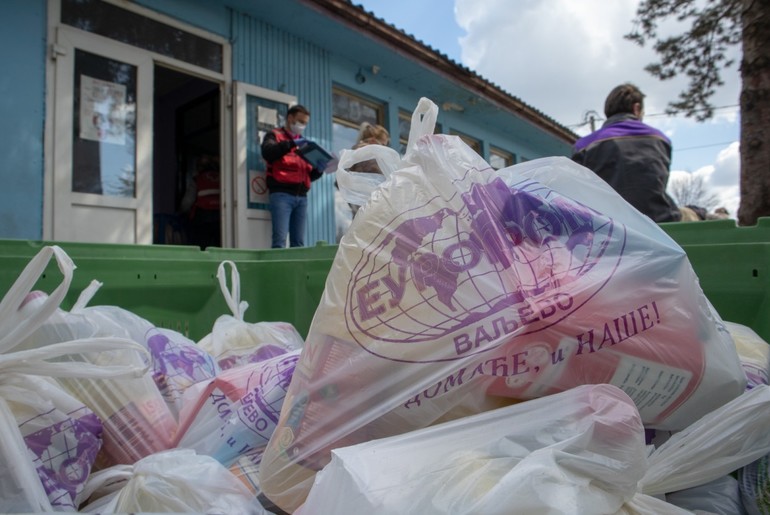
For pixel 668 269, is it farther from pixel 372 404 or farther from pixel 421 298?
pixel 372 404

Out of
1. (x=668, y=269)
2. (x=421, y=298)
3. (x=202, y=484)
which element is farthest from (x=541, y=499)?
(x=202, y=484)

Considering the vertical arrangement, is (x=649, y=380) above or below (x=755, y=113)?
below

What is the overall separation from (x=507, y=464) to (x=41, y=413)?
83 cm

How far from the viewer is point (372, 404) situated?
0.75 meters

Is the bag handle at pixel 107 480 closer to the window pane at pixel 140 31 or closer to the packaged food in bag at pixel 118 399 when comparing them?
the packaged food in bag at pixel 118 399

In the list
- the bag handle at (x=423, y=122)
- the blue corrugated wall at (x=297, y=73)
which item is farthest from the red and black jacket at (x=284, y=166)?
the bag handle at (x=423, y=122)

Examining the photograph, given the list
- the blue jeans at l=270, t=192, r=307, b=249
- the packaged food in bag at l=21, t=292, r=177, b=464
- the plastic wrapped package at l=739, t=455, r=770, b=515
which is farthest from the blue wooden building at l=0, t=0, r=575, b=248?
the plastic wrapped package at l=739, t=455, r=770, b=515

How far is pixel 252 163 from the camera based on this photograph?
4.93 m

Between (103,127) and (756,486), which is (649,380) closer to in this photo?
(756,486)

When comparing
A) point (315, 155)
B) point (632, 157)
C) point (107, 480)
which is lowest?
point (107, 480)

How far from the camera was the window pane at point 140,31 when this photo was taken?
12.2ft

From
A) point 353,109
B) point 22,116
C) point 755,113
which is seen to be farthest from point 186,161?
point 755,113

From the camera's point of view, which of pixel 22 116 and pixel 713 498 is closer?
pixel 713 498

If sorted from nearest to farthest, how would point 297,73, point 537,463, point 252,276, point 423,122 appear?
point 537,463 < point 423,122 < point 252,276 < point 297,73
